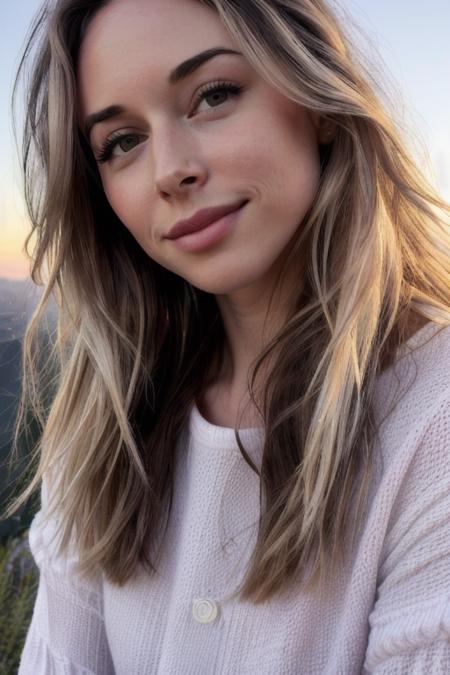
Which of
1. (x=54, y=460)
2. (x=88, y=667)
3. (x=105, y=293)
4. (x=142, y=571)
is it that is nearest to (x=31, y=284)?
(x=105, y=293)

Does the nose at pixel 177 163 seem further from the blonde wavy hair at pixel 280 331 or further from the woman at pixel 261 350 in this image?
the blonde wavy hair at pixel 280 331

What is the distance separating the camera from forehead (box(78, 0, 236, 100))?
1422 mm

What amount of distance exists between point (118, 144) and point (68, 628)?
108 centimetres

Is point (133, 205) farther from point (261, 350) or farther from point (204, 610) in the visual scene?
point (204, 610)

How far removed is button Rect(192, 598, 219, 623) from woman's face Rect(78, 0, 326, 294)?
618 mm

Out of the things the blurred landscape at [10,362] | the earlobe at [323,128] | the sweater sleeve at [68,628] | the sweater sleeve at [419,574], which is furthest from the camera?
the blurred landscape at [10,362]

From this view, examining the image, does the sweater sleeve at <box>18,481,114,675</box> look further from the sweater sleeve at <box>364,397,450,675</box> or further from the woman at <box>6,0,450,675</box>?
the sweater sleeve at <box>364,397,450,675</box>

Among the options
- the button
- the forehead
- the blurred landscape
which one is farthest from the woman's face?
the blurred landscape

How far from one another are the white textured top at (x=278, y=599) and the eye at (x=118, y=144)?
22.8 inches

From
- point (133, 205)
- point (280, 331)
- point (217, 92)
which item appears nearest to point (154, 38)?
point (217, 92)

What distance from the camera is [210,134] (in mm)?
1430

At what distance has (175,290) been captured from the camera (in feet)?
6.50

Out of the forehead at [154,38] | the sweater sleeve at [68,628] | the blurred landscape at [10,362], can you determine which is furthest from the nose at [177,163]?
the sweater sleeve at [68,628]

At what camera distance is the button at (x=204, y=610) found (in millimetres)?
1557
